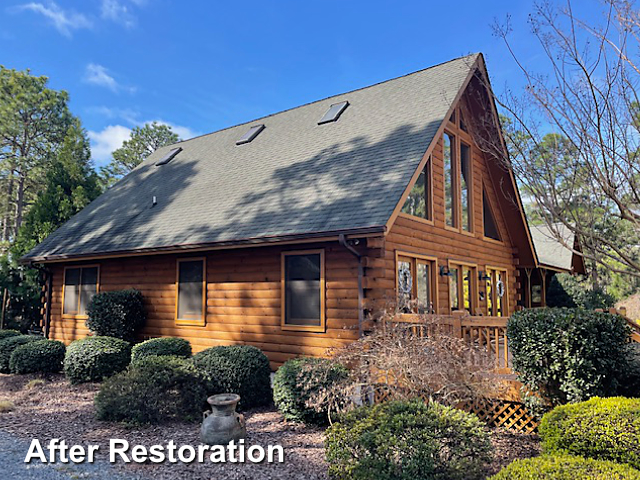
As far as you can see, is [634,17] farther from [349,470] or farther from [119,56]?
[119,56]

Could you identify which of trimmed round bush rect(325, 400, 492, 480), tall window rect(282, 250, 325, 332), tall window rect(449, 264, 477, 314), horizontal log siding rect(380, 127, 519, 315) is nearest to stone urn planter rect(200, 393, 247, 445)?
trimmed round bush rect(325, 400, 492, 480)

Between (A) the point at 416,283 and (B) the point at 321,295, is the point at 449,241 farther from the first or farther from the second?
(B) the point at 321,295

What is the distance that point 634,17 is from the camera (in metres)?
5.72

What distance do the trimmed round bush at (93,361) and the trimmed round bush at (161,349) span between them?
378 millimetres

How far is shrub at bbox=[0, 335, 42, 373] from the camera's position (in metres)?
10.4

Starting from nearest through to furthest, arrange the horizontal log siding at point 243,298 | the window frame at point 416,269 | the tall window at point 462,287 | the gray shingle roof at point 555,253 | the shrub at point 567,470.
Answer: the shrub at point 567,470 < the horizontal log siding at point 243,298 < the window frame at point 416,269 < the tall window at point 462,287 < the gray shingle roof at point 555,253

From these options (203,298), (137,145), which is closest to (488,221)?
(203,298)

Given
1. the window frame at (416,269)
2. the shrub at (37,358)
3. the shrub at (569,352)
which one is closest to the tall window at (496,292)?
the window frame at (416,269)

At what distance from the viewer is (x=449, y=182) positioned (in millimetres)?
10766

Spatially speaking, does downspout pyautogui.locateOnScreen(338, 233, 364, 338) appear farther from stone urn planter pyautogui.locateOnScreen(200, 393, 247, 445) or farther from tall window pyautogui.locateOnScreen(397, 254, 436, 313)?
stone urn planter pyautogui.locateOnScreen(200, 393, 247, 445)

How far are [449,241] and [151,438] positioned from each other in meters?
7.20

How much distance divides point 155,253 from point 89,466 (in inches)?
232

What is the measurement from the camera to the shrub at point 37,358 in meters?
9.91

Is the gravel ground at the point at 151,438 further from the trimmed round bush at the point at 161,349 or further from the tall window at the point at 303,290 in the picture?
the tall window at the point at 303,290
